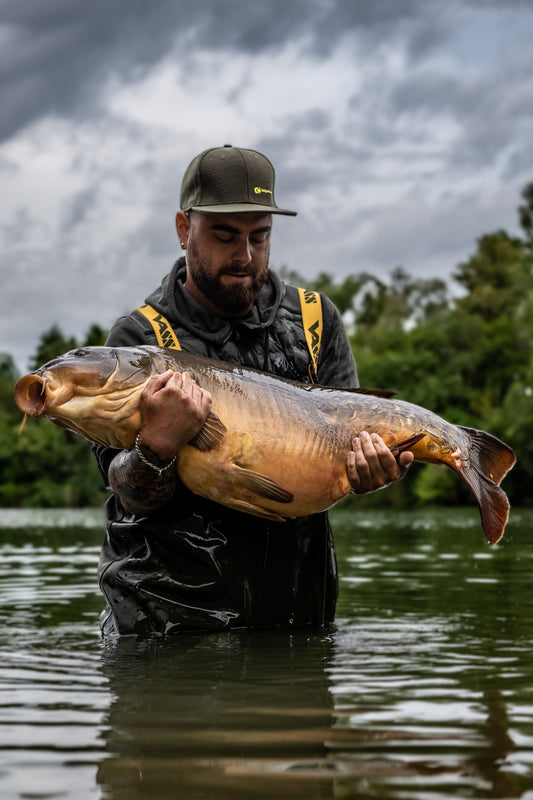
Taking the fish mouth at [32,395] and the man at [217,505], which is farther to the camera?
the man at [217,505]

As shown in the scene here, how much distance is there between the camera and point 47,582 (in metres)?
10.5

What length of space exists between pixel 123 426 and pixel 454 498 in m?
46.8

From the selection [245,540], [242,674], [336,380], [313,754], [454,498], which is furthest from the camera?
[454,498]

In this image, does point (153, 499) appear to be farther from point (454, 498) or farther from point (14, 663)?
point (454, 498)

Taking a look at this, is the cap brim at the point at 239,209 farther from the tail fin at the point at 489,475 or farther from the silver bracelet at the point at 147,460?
the tail fin at the point at 489,475

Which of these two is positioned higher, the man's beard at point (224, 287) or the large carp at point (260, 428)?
the man's beard at point (224, 287)

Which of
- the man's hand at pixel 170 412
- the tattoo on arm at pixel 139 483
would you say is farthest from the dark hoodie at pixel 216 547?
the man's hand at pixel 170 412

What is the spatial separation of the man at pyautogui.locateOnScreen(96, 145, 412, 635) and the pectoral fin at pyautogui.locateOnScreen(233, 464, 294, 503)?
377 mm

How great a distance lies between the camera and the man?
4.71 meters

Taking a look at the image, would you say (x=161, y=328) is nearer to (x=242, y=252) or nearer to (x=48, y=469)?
(x=242, y=252)

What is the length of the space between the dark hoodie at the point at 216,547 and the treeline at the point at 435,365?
41591 mm

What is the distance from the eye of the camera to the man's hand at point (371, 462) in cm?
437

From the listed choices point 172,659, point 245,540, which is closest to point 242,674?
point 172,659

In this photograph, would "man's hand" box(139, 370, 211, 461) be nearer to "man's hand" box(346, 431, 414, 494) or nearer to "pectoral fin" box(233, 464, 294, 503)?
"pectoral fin" box(233, 464, 294, 503)
